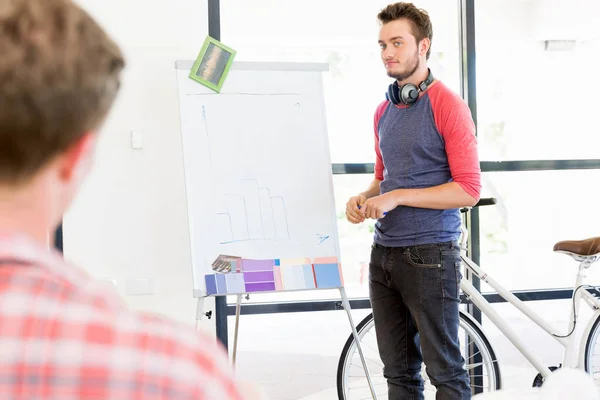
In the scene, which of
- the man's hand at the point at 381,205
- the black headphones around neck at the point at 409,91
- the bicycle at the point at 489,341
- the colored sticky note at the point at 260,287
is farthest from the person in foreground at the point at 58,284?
the bicycle at the point at 489,341

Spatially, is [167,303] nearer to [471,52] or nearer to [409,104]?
[409,104]

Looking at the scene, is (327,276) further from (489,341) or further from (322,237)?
(489,341)

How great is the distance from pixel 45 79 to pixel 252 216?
6.57 ft

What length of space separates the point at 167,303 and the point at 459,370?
4.21 feet

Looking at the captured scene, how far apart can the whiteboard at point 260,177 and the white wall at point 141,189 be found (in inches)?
14.7

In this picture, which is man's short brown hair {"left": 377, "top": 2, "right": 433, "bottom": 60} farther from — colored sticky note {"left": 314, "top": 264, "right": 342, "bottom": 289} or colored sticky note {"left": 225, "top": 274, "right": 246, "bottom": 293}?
colored sticky note {"left": 225, "top": 274, "right": 246, "bottom": 293}

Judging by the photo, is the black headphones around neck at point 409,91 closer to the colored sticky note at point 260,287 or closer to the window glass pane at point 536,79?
the colored sticky note at point 260,287

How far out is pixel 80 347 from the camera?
1.12 ft

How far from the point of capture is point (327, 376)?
2.96 m

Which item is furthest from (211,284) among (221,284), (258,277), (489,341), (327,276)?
(489,341)

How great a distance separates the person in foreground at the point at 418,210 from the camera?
6.35 ft

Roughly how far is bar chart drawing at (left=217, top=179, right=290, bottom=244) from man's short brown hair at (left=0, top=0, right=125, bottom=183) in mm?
1950

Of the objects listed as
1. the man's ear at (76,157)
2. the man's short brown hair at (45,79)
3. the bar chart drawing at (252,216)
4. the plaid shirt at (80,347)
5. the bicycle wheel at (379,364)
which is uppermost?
the man's short brown hair at (45,79)

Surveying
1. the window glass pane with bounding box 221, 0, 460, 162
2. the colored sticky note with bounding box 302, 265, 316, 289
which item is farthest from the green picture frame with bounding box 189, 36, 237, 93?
the colored sticky note with bounding box 302, 265, 316, 289
